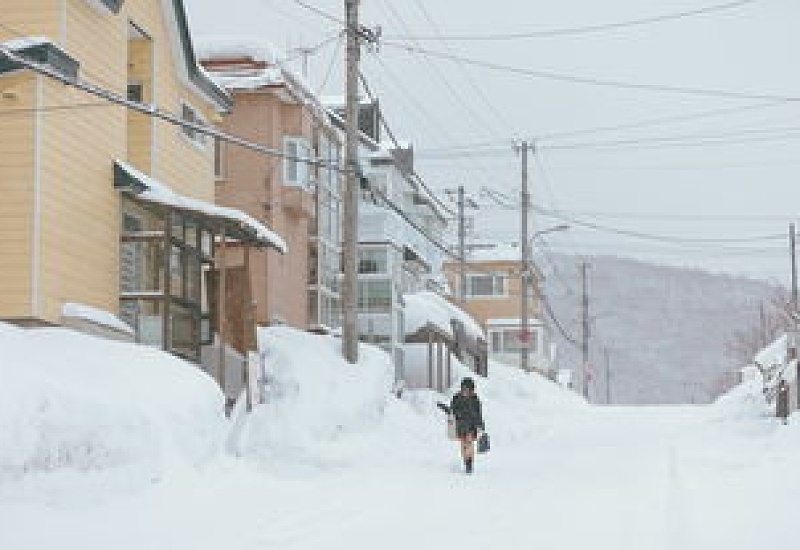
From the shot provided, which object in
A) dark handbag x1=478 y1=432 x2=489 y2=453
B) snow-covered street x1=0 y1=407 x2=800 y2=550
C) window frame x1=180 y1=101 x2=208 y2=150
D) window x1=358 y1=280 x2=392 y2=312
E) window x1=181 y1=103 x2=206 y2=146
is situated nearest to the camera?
snow-covered street x1=0 y1=407 x2=800 y2=550

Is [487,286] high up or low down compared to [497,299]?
up

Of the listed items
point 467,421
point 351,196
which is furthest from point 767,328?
point 467,421

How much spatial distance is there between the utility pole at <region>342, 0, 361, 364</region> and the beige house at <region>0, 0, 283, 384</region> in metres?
2.08

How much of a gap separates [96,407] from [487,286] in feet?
234

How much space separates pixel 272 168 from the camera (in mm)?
35219

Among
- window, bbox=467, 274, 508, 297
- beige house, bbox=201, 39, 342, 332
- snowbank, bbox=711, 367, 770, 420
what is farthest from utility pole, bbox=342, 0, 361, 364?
window, bbox=467, 274, 508, 297

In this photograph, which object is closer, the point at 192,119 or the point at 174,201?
the point at 174,201

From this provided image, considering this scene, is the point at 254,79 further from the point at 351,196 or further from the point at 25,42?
the point at 25,42

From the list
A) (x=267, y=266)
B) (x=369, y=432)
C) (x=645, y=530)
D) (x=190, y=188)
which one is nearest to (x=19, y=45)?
(x=190, y=188)

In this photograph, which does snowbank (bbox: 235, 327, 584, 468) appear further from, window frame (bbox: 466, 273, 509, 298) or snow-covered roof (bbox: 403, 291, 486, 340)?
window frame (bbox: 466, 273, 509, 298)

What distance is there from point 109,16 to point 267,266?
1205 centimetres

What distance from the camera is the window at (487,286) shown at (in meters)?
84.9

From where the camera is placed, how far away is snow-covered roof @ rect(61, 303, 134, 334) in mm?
20641

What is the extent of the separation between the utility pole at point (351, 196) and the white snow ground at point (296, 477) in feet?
2.06
